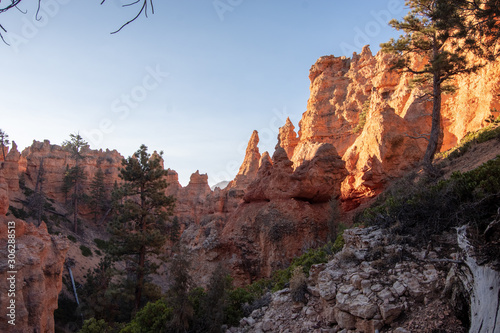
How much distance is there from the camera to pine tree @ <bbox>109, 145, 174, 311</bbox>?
18609mm

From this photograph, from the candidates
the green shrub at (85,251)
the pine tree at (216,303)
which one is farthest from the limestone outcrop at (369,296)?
the green shrub at (85,251)

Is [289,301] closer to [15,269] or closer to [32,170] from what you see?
[15,269]

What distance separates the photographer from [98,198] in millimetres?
45469

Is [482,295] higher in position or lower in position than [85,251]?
higher

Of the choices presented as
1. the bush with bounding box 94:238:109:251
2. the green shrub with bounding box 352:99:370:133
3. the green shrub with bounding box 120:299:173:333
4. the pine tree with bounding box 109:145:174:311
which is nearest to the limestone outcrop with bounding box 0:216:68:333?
the pine tree with bounding box 109:145:174:311

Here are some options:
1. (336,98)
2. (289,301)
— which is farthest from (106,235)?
(289,301)

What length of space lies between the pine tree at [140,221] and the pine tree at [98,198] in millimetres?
27164

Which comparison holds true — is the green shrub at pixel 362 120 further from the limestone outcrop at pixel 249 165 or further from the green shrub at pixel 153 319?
the green shrub at pixel 153 319

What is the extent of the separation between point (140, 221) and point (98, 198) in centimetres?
2945

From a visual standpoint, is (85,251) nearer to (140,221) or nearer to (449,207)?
(140,221)

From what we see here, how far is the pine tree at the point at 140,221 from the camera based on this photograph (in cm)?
1861

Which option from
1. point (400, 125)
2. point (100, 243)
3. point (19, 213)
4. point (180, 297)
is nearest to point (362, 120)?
point (400, 125)

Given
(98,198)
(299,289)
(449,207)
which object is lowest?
(299,289)

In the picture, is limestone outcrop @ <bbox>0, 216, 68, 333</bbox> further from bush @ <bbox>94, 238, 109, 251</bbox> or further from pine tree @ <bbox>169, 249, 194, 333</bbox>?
bush @ <bbox>94, 238, 109, 251</bbox>
